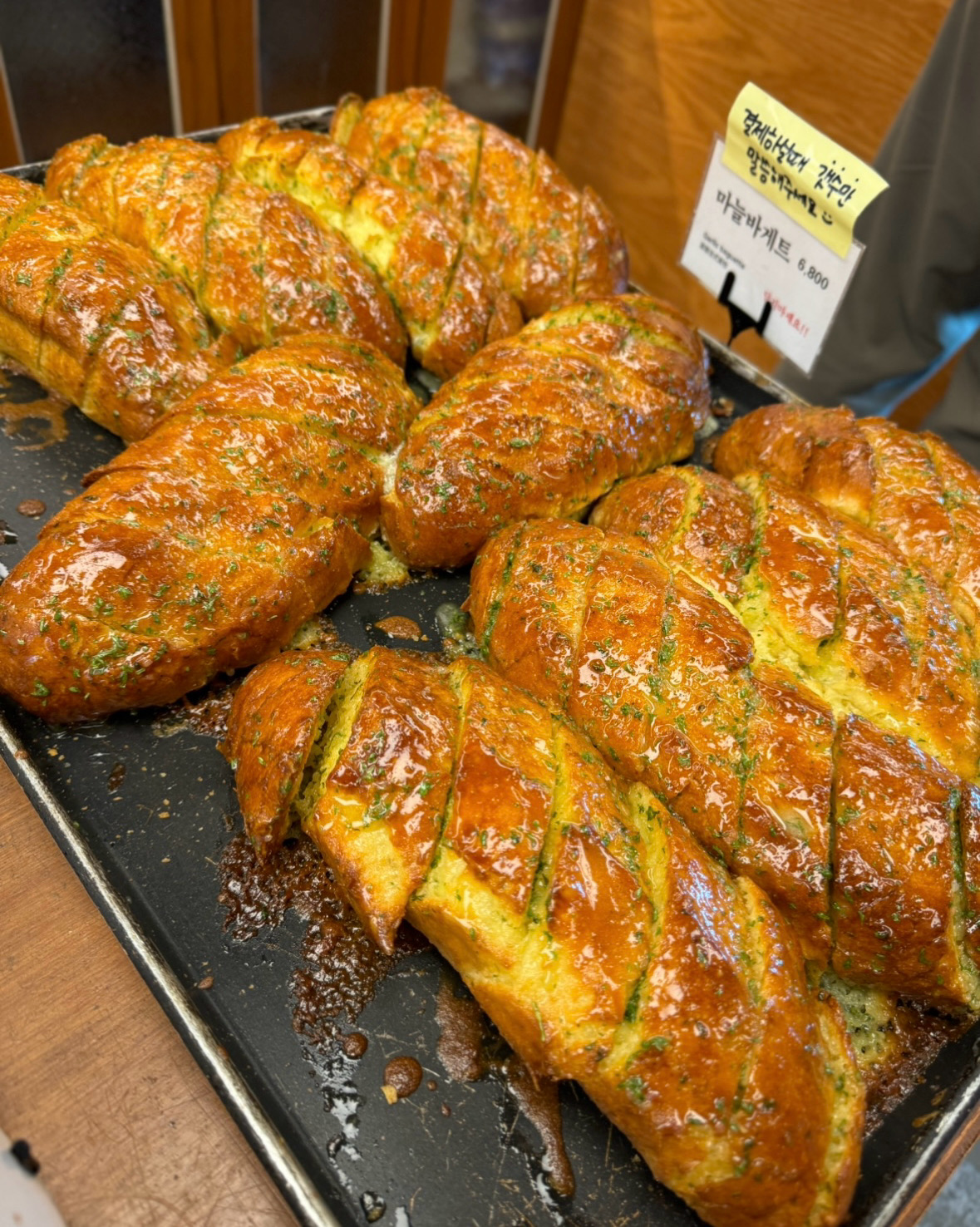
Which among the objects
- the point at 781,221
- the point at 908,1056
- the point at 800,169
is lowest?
the point at 908,1056

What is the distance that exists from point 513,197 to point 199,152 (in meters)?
1.08

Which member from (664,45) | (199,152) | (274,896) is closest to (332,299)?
(199,152)

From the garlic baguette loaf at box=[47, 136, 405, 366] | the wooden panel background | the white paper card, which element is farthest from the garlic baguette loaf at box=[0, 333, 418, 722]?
the wooden panel background

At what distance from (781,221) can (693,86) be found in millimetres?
2591

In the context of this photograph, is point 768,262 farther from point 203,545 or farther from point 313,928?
point 313,928

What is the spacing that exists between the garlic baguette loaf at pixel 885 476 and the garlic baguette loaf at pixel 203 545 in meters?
1.20

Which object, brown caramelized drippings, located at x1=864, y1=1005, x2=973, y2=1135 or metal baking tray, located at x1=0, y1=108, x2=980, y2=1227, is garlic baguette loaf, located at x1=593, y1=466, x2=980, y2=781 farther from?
metal baking tray, located at x1=0, y1=108, x2=980, y2=1227

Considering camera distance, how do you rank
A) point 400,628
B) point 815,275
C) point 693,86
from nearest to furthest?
point 400,628, point 815,275, point 693,86

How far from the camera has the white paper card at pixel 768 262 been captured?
Answer: 2.78m

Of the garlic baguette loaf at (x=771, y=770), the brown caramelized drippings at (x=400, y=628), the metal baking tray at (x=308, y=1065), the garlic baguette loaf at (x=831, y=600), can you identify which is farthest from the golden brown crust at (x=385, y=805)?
the garlic baguette loaf at (x=831, y=600)

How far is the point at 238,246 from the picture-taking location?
285cm

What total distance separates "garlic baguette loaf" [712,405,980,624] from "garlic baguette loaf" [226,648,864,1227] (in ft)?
3.76

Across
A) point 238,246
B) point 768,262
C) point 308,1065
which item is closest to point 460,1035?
point 308,1065

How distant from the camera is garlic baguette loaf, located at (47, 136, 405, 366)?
283 centimetres
